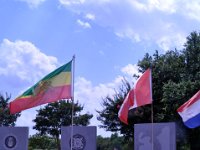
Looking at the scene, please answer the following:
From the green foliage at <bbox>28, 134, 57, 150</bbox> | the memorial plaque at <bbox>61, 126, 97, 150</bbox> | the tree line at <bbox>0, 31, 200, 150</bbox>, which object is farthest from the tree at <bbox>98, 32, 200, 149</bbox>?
the green foliage at <bbox>28, 134, 57, 150</bbox>

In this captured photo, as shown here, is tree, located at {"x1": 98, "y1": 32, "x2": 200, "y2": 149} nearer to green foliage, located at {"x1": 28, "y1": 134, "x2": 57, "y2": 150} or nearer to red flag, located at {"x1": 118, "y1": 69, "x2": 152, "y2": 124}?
red flag, located at {"x1": 118, "y1": 69, "x2": 152, "y2": 124}

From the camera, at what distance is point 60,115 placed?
2442 inches

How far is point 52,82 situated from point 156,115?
1958 centimetres

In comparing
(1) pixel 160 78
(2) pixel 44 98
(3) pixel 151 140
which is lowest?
(3) pixel 151 140

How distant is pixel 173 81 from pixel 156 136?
56.0ft

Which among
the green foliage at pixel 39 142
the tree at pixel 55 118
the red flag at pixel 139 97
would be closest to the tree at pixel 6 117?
the tree at pixel 55 118

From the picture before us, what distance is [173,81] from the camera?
124ft

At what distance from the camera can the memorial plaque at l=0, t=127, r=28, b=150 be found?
955 inches

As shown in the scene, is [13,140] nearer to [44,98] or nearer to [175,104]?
[44,98]

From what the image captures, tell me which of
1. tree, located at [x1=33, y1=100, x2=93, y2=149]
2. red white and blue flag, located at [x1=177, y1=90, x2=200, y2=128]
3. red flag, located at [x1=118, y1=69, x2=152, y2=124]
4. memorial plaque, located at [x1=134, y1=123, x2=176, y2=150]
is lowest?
memorial plaque, located at [x1=134, y1=123, x2=176, y2=150]

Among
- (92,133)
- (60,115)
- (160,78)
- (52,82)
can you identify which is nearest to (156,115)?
(160,78)

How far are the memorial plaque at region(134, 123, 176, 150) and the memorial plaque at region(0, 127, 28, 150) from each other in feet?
19.7

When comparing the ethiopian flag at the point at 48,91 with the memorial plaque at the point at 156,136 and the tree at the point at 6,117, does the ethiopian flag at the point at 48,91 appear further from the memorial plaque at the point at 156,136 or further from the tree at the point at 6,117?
the tree at the point at 6,117

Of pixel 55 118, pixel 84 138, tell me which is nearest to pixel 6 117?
pixel 55 118
